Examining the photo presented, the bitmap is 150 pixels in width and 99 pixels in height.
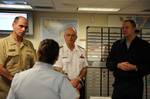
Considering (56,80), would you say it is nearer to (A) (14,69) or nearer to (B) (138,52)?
A: (A) (14,69)

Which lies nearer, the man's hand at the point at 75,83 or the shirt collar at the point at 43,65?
the shirt collar at the point at 43,65

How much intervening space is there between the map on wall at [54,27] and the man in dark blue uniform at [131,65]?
2683mm

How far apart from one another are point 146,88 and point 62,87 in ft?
12.8

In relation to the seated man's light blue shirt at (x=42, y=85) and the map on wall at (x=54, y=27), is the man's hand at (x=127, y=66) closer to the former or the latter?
the seated man's light blue shirt at (x=42, y=85)

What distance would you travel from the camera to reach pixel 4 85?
305cm

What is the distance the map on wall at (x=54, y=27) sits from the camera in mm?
5957

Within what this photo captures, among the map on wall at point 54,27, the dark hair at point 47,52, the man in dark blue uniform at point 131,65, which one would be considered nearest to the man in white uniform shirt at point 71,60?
the man in dark blue uniform at point 131,65

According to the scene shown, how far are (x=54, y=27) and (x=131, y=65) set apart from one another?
9.88 ft

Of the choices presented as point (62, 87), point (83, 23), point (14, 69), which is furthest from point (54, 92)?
point (83, 23)

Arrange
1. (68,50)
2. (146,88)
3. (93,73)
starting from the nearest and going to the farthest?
(68,50), (146,88), (93,73)

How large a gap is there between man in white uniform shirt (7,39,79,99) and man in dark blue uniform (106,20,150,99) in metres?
1.49

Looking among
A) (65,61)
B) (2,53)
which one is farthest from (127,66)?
(2,53)

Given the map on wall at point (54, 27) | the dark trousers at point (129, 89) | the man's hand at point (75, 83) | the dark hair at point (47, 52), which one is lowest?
the dark trousers at point (129, 89)

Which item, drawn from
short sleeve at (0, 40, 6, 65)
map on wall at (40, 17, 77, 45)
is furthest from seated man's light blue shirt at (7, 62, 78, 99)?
map on wall at (40, 17, 77, 45)
